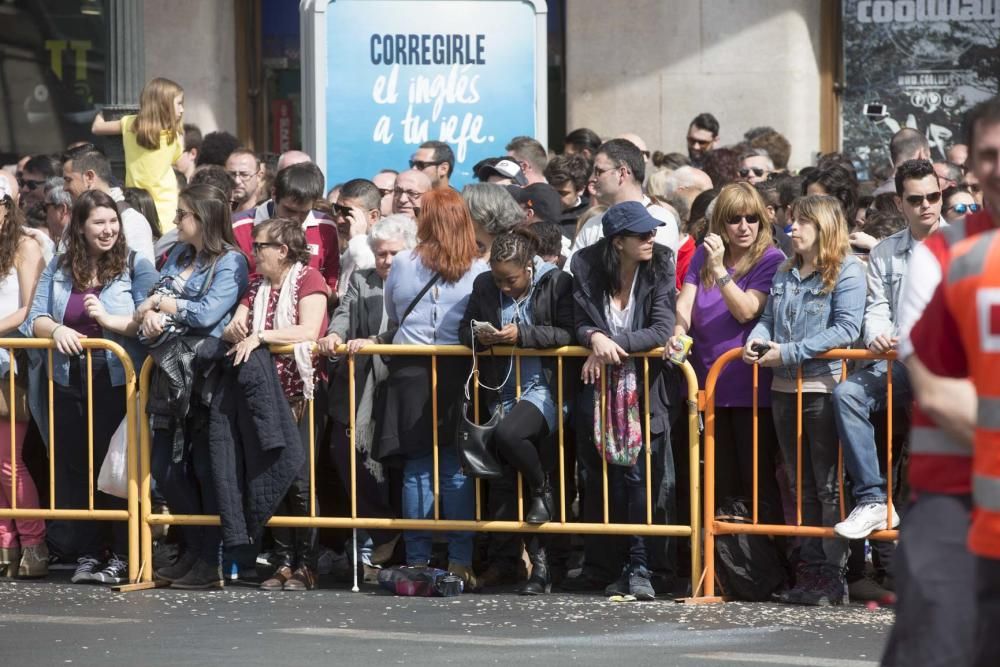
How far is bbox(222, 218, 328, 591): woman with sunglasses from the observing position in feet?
29.1

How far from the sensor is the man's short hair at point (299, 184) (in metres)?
9.90

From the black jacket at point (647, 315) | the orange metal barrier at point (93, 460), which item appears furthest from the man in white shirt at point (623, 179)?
the orange metal barrier at point (93, 460)

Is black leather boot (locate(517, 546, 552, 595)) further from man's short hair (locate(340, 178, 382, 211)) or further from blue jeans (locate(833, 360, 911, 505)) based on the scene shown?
man's short hair (locate(340, 178, 382, 211))

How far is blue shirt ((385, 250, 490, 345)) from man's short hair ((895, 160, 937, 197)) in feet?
6.68

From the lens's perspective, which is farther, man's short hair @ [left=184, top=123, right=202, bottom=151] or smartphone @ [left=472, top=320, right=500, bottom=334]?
man's short hair @ [left=184, top=123, right=202, bottom=151]

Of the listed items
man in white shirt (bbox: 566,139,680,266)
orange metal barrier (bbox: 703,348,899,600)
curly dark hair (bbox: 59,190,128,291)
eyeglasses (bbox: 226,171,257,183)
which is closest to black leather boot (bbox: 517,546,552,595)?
orange metal barrier (bbox: 703,348,899,600)

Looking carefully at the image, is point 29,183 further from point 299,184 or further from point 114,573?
point 114,573

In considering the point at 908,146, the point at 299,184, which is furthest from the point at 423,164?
the point at 908,146

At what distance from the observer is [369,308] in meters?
9.17

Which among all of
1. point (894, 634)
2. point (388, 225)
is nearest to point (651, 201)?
point (388, 225)

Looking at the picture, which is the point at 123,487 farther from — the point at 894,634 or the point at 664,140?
the point at 664,140

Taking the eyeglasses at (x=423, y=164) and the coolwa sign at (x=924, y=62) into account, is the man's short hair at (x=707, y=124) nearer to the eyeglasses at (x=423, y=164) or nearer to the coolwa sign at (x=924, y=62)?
the coolwa sign at (x=924, y=62)

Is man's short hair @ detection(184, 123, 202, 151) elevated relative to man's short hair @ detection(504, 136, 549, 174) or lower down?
elevated

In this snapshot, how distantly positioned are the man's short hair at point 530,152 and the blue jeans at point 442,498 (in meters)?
3.03
